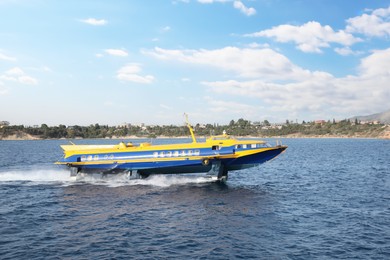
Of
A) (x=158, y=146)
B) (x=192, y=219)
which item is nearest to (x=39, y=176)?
(x=158, y=146)

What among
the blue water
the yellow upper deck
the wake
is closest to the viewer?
the blue water

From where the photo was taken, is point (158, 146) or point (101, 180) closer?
point (158, 146)

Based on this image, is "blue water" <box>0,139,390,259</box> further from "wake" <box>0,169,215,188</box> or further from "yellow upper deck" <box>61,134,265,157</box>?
"yellow upper deck" <box>61,134,265,157</box>

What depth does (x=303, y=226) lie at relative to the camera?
26.5m

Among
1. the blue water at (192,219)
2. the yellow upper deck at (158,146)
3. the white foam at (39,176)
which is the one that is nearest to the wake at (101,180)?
the white foam at (39,176)

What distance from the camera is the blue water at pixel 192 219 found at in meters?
21.6

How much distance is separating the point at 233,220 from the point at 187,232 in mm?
4928

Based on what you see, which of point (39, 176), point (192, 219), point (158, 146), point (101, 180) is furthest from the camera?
point (39, 176)

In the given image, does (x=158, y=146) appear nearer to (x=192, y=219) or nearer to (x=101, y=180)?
(x=101, y=180)

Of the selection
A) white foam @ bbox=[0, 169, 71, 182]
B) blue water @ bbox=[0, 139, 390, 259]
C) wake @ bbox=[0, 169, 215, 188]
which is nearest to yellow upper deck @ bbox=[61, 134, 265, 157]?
wake @ bbox=[0, 169, 215, 188]

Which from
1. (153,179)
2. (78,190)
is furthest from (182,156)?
(78,190)

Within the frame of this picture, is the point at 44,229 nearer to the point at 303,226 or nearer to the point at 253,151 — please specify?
the point at 303,226

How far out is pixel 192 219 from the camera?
28.7 meters

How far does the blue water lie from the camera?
21594mm
